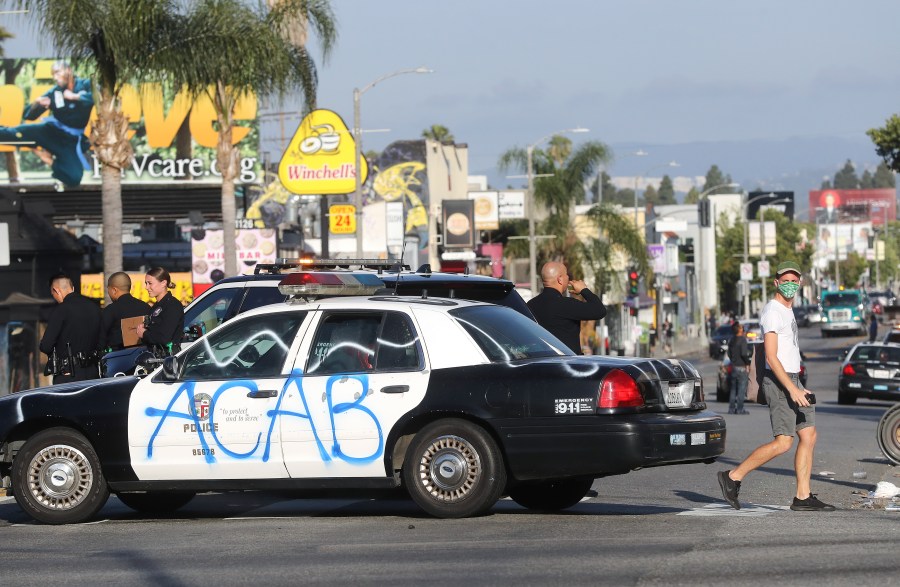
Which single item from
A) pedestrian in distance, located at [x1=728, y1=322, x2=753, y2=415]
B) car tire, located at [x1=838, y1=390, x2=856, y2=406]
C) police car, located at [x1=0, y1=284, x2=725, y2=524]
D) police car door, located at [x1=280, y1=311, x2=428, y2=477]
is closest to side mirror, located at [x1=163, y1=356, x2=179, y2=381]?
police car, located at [x1=0, y1=284, x2=725, y2=524]

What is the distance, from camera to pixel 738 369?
30.7 metres

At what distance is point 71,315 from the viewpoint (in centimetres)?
1443

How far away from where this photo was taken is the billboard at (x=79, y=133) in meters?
54.3

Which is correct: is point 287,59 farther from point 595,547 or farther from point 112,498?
point 595,547

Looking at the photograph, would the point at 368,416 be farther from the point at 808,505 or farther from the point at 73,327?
the point at 73,327

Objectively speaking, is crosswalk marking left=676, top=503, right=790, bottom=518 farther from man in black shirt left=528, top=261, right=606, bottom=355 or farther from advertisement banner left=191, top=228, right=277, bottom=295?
advertisement banner left=191, top=228, right=277, bottom=295

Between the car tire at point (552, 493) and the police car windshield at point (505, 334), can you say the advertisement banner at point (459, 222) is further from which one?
the police car windshield at point (505, 334)

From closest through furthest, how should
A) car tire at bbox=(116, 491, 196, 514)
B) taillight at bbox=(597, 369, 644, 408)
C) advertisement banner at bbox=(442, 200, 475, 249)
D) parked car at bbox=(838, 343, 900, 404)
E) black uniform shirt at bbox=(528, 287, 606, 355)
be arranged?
taillight at bbox=(597, 369, 644, 408) < car tire at bbox=(116, 491, 196, 514) < black uniform shirt at bbox=(528, 287, 606, 355) < parked car at bbox=(838, 343, 900, 404) < advertisement banner at bbox=(442, 200, 475, 249)

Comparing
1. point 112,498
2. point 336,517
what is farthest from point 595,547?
point 112,498

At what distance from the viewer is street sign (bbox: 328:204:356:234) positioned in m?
42.2

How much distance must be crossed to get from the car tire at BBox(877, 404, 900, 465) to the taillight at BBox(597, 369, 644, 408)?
7275 millimetres

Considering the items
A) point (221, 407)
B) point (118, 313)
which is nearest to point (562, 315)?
point (221, 407)

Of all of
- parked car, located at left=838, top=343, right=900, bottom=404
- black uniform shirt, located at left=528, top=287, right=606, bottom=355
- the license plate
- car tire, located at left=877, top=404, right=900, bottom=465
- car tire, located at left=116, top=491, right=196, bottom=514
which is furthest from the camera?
parked car, located at left=838, top=343, right=900, bottom=404

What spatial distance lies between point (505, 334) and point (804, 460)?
2414mm
